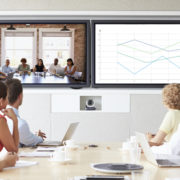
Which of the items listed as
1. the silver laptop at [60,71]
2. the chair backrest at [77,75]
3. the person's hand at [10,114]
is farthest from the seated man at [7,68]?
the person's hand at [10,114]

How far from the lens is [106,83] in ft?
21.0

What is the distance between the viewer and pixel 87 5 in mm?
6320

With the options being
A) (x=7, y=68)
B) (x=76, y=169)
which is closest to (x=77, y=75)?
(x=7, y=68)

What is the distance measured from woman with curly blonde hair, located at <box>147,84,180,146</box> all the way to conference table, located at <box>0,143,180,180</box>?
0.40 meters

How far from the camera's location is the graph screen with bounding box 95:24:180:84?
6395 millimetres

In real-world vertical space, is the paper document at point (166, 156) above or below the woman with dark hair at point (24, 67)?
below

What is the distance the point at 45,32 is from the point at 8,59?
0.65 meters

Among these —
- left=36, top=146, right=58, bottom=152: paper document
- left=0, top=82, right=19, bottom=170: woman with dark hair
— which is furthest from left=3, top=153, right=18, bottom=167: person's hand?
left=36, top=146, right=58, bottom=152: paper document

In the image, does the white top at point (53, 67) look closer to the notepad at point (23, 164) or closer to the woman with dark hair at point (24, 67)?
the woman with dark hair at point (24, 67)

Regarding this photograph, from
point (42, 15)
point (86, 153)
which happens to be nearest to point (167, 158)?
point (86, 153)

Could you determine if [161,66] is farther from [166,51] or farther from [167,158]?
[167,158]

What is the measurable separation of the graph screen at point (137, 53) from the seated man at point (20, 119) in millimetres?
2753

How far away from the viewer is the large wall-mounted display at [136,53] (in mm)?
6387

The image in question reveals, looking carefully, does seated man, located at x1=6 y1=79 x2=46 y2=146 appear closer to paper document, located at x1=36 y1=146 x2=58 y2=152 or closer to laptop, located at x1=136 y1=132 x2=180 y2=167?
paper document, located at x1=36 y1=146 x2=58 y2=152
